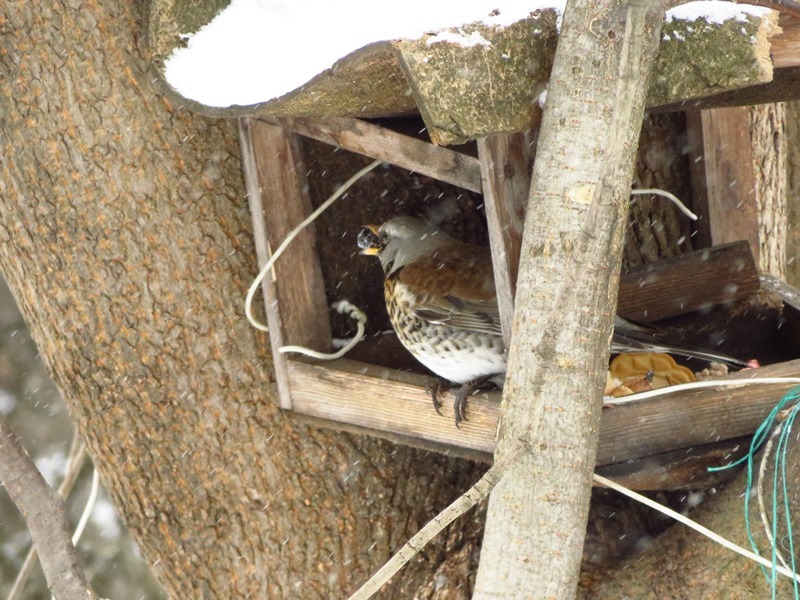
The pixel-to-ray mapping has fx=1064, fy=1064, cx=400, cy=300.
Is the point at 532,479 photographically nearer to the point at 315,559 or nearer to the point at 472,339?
the point at 472,339

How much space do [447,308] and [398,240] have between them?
1.15ft

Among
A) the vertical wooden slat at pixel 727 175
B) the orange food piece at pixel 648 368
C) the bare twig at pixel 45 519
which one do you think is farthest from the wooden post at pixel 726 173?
the bare twig at pixel 45 519

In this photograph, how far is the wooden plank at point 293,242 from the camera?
108 inches

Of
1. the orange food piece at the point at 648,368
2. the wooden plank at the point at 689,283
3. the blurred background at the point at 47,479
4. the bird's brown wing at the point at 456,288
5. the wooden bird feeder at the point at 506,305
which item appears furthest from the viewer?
the blurred background at the point at 47,479

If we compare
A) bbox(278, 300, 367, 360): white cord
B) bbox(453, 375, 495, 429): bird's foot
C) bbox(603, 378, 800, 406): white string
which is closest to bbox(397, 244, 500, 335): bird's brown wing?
bbox(453, 375, 495, 429): bird's foot

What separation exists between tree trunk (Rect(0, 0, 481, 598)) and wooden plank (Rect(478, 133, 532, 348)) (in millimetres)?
914

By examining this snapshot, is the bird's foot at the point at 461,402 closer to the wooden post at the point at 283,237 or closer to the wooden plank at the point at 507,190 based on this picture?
the wooden plank at the point at 507,190

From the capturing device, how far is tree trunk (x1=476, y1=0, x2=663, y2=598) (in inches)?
67.2

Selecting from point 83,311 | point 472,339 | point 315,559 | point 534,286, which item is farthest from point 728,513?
point 83,311

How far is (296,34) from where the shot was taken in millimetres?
2088

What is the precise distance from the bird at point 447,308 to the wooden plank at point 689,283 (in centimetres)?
41

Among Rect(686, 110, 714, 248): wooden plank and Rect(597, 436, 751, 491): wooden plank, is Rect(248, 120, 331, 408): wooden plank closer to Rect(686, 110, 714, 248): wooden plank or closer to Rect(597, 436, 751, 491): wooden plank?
Rect(597, 436, 751, 491): wooden plank

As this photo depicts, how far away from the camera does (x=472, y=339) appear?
2.50 meters

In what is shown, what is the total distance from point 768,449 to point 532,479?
2.32ft
